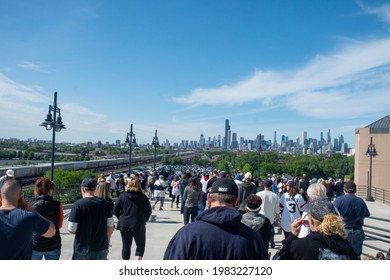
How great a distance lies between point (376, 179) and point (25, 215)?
32.6 m

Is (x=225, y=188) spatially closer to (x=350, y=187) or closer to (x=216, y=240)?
(x=216, y=240)

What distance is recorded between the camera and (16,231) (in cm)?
318

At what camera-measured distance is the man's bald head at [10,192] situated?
3279 mm

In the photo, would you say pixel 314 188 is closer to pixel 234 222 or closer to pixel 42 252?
pixel 234 222

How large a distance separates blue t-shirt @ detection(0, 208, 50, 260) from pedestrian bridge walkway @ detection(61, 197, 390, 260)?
140 inches

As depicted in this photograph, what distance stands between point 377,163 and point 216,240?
3245 centimetres

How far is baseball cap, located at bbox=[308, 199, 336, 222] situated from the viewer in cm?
299

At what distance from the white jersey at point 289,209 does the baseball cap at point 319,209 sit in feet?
11.3

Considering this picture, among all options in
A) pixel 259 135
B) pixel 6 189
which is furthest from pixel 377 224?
pixel 259 135

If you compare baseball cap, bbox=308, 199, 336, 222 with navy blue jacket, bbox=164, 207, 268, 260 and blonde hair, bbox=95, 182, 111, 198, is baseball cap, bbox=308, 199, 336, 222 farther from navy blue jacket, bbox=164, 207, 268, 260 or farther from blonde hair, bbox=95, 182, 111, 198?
blonde hair, bbox=95, 182, 111, 198

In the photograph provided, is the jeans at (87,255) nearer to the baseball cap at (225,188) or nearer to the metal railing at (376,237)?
the baseball cap at (225,188)
